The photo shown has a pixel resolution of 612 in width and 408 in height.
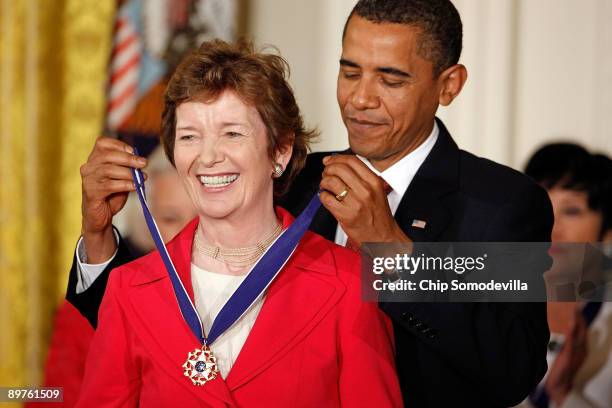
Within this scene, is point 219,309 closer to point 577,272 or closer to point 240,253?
point 240,253

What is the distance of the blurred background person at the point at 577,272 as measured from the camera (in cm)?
313

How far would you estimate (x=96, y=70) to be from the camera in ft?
11.7

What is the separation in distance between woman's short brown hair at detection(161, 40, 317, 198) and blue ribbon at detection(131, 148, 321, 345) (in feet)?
0.59

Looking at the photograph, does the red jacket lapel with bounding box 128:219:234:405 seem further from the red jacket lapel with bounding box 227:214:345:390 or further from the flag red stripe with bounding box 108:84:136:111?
the flag red stripe with bounding box 108:84:136:111

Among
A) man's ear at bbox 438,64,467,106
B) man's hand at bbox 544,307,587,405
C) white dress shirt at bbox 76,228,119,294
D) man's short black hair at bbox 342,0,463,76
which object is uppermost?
man's short black hair at bbox 342,0,463,76

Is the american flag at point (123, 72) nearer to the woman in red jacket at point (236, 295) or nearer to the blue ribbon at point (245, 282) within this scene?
the woman in red jacket at point (236, 295)

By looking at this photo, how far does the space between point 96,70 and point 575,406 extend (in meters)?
2.02

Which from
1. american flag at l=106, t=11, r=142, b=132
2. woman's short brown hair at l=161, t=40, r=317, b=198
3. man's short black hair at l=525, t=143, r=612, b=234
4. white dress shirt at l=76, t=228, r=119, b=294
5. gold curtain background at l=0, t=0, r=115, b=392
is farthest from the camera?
american flag at l=106, t=11, r=142, b=132

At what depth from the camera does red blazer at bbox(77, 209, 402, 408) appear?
5.77 ft

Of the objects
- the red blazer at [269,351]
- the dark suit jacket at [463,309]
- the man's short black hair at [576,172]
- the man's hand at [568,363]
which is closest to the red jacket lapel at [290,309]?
the red blazer at [269,351]

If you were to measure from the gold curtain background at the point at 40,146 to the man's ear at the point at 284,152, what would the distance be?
175 cm

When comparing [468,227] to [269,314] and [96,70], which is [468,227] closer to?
[269,314]

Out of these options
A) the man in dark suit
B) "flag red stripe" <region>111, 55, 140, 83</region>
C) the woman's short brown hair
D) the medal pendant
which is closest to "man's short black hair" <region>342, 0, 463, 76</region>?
the man in dark suit

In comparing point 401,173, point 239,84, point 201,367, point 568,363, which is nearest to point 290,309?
point 201,367
